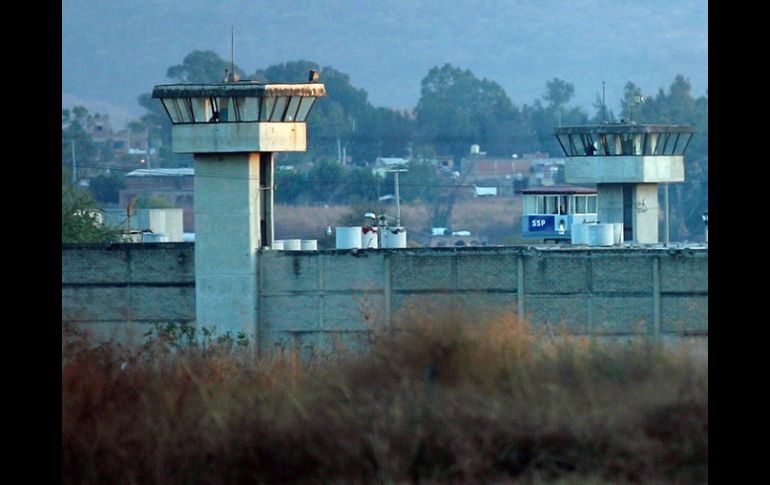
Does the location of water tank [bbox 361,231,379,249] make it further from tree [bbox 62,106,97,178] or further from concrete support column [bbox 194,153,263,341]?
tree [bbox 62,106,97,178]

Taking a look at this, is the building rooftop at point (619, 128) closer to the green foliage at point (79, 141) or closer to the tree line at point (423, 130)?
the tree line at point (423, 130)

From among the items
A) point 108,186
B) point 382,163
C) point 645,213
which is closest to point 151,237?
point 645,213

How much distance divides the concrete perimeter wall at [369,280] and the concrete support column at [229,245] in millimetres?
426

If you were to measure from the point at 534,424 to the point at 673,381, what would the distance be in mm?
1221

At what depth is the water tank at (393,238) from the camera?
4097cm

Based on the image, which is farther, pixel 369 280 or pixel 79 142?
pixel 79 142

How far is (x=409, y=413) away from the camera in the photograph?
852 centimetres

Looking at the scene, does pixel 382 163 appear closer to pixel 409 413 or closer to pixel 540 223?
pixel 540 223

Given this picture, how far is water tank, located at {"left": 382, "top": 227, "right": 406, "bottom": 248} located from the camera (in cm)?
4097

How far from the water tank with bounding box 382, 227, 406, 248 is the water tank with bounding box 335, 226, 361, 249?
3.71 m

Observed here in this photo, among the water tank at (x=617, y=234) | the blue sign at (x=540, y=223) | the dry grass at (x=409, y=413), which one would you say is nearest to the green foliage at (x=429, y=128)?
the blue sign at (x=540, y=223)

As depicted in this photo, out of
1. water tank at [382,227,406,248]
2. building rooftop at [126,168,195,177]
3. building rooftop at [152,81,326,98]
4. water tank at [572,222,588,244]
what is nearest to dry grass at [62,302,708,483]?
building rooftop at [152,81,326,98]

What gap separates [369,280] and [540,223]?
93.2ft
